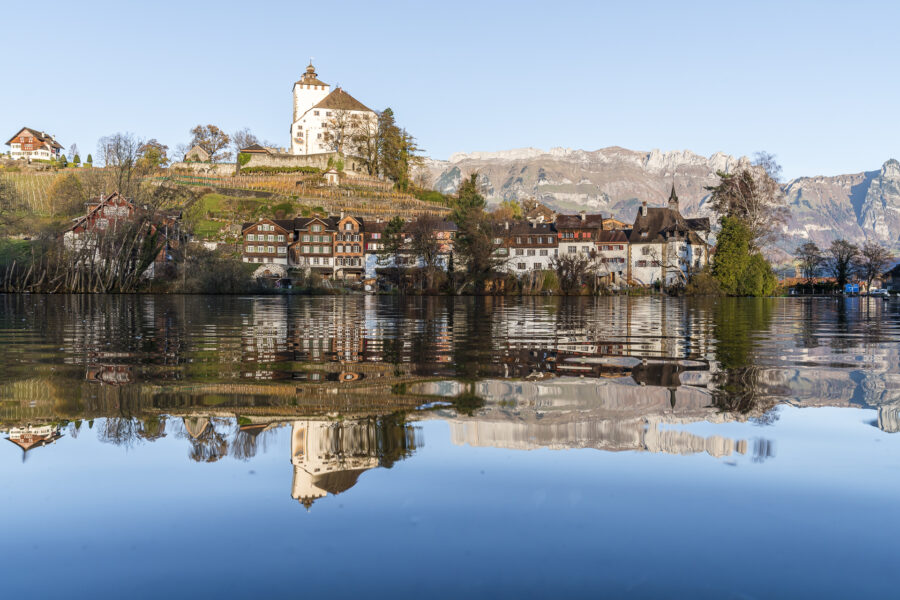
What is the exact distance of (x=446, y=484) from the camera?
5.87 m

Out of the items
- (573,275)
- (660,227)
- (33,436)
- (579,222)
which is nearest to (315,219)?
(579,222)

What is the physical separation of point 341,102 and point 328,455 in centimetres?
17256

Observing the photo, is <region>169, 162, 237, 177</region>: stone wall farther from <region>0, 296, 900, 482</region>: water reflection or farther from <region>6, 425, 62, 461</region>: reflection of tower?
<region>6, 425, 62, 461</region>: reflection of tower

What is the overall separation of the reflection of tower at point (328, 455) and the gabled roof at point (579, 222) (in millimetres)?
118992

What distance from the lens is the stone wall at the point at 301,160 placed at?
15788cm

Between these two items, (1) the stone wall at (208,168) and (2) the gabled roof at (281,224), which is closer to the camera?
(2) the gabled roof at (281,224)

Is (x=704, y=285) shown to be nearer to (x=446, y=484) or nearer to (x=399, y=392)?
(x=399, y=392)

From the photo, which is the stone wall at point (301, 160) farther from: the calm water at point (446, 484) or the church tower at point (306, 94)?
the calm water at point (446, 484)

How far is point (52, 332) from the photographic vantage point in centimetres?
2419

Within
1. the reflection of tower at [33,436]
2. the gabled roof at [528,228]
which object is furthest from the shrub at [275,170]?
the reflection of tower at [33,436]

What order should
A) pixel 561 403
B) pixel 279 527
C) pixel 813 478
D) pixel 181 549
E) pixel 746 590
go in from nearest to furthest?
pixel 746 590, pixel 181 549, pixel 279 527, pixel 813 478, pixel 561 403

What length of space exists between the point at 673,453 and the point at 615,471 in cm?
100

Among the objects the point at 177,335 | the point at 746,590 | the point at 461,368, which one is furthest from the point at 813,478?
the point at 177,335

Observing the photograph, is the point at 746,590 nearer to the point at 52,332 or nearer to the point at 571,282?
the point at 52,332
